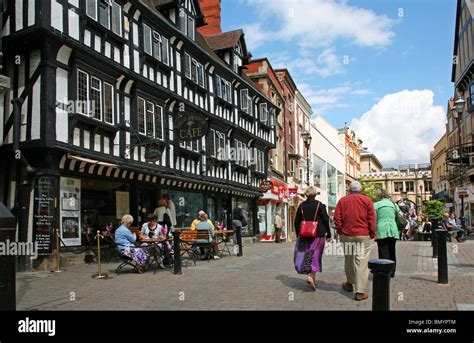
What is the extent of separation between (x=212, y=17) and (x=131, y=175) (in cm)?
1690

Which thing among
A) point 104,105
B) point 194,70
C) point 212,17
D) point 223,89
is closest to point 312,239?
point 104,105

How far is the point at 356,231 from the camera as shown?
24.5 feet

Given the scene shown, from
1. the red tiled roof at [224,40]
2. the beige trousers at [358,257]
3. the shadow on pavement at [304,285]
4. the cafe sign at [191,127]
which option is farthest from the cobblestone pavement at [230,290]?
the red tiled roof at [224,40]

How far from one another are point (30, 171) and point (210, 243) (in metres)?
4.97

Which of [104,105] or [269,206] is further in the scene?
[269,206]

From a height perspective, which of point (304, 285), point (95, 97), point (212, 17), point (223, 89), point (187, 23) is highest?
point (212, 17)

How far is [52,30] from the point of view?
38.5ft

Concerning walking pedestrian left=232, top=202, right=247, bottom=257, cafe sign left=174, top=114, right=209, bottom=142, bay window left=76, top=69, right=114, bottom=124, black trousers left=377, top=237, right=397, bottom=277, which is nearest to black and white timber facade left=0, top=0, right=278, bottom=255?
bay window left=76, top=69, right=114, bottom=124

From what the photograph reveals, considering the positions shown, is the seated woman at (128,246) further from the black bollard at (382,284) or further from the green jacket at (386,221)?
the black bollard at (382,284)

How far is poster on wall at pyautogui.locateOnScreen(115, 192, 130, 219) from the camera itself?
48.9ft

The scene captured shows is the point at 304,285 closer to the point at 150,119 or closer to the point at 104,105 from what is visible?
the point at 104,105

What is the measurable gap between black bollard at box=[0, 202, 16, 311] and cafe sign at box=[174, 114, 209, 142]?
12301 millimetres

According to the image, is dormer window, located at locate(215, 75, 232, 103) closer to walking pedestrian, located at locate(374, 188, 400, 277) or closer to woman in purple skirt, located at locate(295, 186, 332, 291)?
walking pedestrian, located at locate(374, 188, 400, 277)

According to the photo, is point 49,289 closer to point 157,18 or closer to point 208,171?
point 157,18
